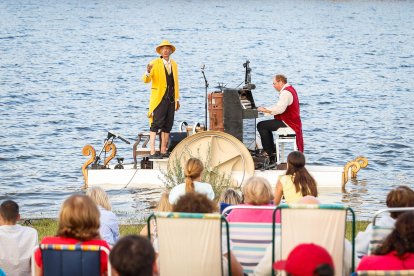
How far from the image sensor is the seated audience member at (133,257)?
5.38 metres

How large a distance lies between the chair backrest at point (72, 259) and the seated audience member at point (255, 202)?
4.52 feet

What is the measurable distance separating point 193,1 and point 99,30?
171 feet

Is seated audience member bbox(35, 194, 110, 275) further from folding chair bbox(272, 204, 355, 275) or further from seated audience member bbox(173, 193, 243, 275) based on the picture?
folding chair bbox(272, 204, 355, 275)

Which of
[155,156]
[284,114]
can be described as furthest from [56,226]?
[284,114]

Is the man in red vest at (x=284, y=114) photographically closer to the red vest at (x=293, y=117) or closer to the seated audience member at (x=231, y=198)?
the red vest at (x=293, y=117)

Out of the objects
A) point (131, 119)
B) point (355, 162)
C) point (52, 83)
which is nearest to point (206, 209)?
point (355, 162)

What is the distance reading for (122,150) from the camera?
2481cm

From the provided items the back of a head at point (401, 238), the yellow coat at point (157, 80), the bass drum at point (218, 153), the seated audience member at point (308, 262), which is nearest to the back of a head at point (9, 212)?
the back of a head at point (401, 238)

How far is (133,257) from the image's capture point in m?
5.39

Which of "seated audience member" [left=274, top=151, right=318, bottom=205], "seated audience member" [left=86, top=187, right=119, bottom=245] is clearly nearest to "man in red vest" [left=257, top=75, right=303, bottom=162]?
"seated audience member" [left=274, top=151, right=318, bottom=205]

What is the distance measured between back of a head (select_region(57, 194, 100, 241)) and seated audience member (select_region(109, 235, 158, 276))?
1.61 m

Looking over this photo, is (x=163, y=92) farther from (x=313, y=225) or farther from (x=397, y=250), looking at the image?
(x=397, y=250)

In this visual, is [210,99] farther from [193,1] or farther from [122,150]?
[193,1]

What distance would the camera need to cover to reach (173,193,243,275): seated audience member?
7520mm
